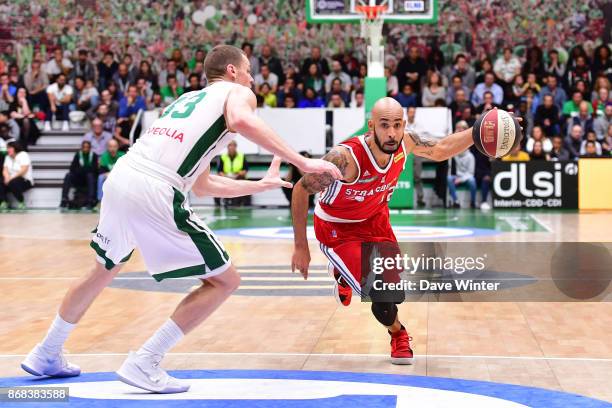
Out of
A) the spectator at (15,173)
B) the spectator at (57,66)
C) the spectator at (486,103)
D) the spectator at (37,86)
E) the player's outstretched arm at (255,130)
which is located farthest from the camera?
the spectator at (57,66)

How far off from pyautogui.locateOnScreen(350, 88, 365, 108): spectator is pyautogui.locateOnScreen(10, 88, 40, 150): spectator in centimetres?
714

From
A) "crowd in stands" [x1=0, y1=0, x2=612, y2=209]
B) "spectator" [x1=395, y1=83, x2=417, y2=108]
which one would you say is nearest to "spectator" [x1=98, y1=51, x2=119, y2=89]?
"crowd in stands" [x1=0, y1=0, x2=612, y2=209]

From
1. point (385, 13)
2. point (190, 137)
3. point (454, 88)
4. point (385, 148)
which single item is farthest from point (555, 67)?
point (190, 137)

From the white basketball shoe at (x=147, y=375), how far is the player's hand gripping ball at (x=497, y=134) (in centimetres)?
243

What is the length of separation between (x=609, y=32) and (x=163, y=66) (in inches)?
428

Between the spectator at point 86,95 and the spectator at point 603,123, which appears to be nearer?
the spectator at point 603,123

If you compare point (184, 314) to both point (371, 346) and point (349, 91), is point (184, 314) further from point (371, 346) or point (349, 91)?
point (349, 91)

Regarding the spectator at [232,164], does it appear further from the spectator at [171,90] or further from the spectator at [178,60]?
the spectator at [178,60]

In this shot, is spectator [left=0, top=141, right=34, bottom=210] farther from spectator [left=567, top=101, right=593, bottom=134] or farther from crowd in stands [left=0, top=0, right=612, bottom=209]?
spectator [left=567, top=101, right=593, bottom=134]

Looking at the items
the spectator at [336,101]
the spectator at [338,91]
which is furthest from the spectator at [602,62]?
the spectator at [336,101]

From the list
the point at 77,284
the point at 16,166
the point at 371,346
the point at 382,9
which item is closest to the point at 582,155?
the point at 382,9

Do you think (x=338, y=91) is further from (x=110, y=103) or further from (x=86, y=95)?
(x=86, y=95)

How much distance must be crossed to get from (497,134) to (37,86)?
62.0 ft

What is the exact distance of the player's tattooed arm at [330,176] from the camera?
6.22 meters
